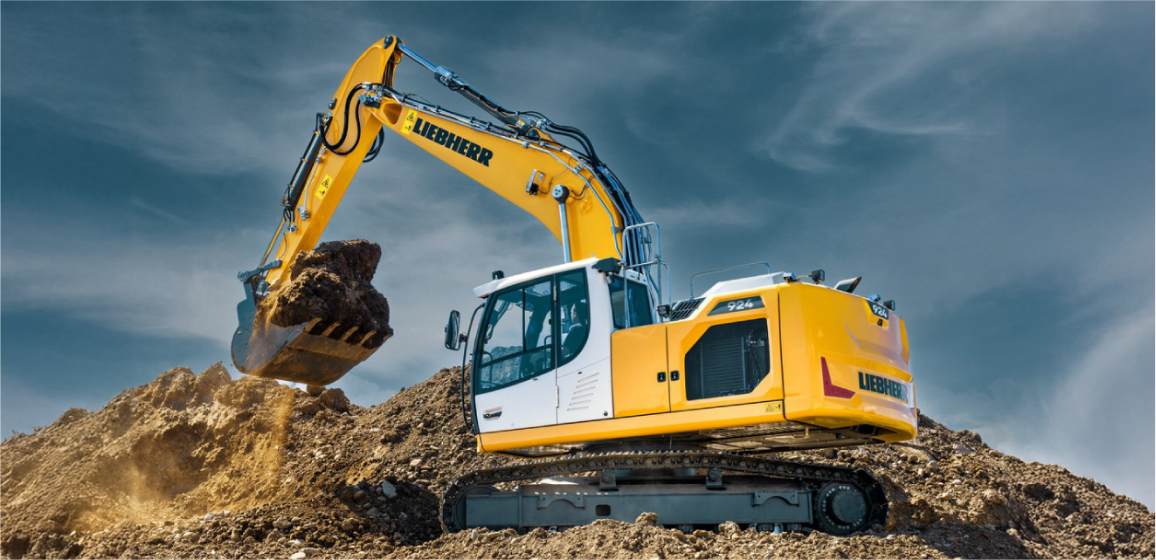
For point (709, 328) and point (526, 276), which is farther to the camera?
point (526, 276)

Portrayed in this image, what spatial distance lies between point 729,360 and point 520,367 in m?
2.15

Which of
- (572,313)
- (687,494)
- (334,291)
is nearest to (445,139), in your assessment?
(334,291)

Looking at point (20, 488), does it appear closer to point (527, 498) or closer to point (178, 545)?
point (178, 545)

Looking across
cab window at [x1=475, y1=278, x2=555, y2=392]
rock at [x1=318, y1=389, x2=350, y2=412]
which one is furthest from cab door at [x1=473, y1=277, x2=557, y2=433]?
rock at [x1=318, y1=389, x2=350, y2=412]

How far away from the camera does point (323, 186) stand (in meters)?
14.1

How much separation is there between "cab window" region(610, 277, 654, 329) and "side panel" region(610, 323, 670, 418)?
0.75 feet

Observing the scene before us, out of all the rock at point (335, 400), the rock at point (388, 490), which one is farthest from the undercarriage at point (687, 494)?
the rock at point (335, 400)

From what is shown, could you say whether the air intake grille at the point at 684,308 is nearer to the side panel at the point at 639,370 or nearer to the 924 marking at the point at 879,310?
the side panel at the point at 639,370

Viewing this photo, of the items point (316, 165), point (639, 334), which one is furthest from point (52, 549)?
point (639, 334)

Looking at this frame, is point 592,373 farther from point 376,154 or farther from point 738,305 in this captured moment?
point 376,154

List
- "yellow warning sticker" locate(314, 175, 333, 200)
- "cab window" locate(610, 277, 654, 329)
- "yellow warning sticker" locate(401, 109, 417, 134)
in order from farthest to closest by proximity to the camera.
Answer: "yellow warning sticker" locate(314, 175, 333, 200), "yellow warning sticker" locate(401, 109, 417, 134), "cab window" locate(610, 277, 654, 329)

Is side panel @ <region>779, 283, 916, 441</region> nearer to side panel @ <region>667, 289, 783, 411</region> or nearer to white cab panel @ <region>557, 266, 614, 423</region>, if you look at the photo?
side panel @ <region>667, 289, 783, 411</region>

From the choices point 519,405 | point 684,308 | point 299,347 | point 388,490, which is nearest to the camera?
point 684,308

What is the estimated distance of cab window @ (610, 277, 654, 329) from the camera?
32.8 ft
